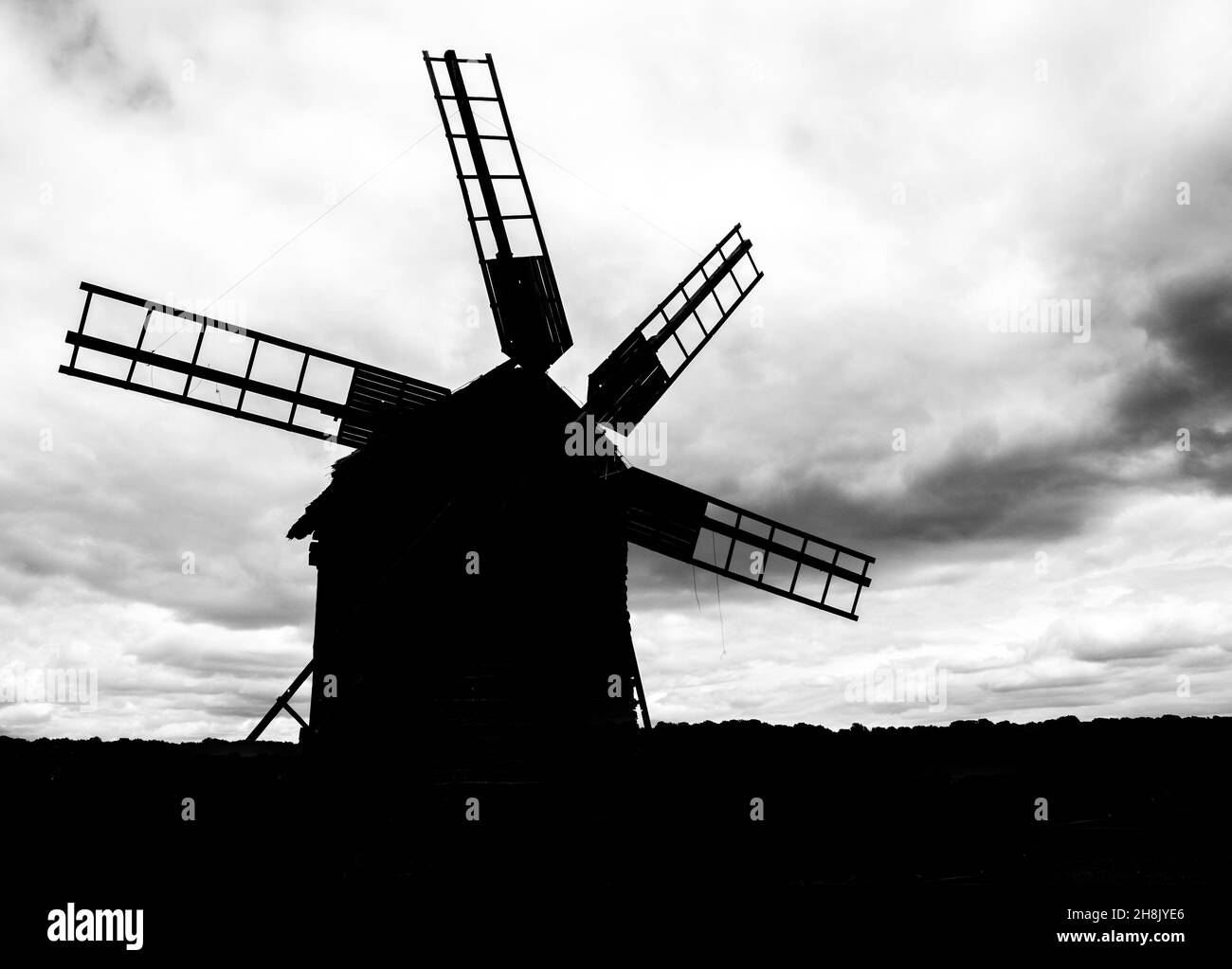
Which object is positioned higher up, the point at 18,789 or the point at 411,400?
the point at 411,400

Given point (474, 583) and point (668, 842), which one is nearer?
point (668, 842)

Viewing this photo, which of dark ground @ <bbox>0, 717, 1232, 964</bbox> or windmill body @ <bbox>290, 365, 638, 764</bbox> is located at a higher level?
windmill body @ <bbox>290, 365, 638, 764</bbox>

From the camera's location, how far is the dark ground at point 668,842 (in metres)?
10.7

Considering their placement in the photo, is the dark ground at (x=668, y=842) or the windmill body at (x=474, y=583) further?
the windmill body at (x=474, y=583)

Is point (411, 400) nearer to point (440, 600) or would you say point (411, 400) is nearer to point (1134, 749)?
point (440, 600)

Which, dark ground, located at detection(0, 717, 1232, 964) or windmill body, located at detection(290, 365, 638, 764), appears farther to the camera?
windmill body, located at detection(290, 365, 638, 764)

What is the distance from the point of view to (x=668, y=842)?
12.9 metres

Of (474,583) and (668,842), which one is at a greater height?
(474,583)

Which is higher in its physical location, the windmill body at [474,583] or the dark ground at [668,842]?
the windmill body at [474,583]

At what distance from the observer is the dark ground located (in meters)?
10.7

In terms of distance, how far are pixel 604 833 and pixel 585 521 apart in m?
4.68
